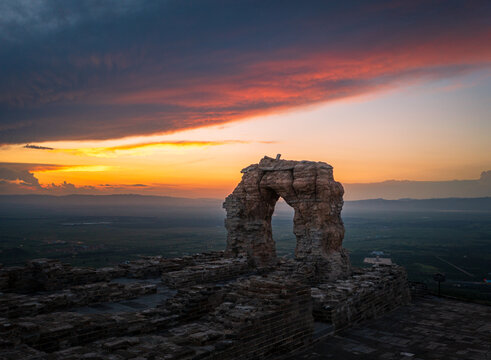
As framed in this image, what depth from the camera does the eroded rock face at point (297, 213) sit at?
Result: 69.4ft

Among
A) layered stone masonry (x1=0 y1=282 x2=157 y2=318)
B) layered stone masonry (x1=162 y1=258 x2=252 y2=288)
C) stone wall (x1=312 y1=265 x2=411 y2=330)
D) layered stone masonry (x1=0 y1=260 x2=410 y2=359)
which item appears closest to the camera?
layered stone masonry (x1=0 y1=260 x2=410 y2=359)

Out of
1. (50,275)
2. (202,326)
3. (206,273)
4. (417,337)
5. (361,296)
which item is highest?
(50,275)

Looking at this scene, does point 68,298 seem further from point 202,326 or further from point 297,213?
point 297,213

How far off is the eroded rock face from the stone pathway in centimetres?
456

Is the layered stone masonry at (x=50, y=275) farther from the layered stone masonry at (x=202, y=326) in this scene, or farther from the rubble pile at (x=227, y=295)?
the layered stone masonry at (x=202, y=326)

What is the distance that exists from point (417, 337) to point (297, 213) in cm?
949

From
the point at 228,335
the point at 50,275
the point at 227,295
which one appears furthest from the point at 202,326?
the point at 50,275

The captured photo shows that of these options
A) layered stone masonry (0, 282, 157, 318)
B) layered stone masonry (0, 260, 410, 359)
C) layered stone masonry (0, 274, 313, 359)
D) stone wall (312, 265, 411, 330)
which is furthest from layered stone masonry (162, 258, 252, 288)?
stone wall (312, 265, 411, 330)

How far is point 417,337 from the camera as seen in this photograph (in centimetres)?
1436

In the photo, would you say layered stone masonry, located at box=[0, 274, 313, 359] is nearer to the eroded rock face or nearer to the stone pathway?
the stone pathway

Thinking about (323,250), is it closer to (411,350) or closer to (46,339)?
(411,350)

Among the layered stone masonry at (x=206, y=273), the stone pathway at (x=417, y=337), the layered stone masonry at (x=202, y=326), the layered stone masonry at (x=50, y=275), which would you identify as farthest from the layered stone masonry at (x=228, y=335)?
the layered stone masonry at (x=50, y=275)

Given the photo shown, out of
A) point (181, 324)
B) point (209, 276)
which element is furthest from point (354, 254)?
point (181, 324)

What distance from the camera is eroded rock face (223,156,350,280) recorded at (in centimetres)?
2114
